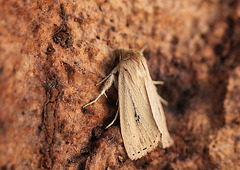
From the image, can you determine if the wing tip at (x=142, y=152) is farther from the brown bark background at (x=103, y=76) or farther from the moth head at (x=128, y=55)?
the moth head at (x=128, y=55)

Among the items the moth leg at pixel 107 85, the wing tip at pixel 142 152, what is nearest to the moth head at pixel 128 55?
the moth leg at pixel 107 85

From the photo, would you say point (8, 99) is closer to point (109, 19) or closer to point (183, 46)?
point (109, 19)

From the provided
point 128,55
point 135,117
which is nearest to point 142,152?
point 135,117

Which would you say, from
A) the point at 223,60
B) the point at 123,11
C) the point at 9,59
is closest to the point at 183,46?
the point at 223,60

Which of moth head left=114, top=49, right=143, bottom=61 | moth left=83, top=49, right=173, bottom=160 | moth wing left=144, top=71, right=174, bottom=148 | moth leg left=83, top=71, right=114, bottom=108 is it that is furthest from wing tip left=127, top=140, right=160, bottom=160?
moth head left=114, top=49, right=143, bottom=61

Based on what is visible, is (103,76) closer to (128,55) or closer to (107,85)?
(107,85)

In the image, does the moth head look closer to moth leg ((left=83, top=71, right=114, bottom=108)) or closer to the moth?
the moth
